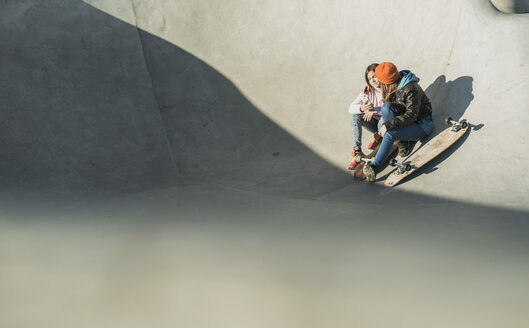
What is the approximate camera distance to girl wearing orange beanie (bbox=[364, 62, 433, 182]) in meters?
5.15

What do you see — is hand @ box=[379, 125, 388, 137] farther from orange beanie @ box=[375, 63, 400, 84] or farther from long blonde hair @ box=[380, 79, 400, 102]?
orange beanie @ box=[375, 63, 400, 84]

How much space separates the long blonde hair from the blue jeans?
118 mm

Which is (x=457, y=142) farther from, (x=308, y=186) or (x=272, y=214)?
(x=272, y=214)

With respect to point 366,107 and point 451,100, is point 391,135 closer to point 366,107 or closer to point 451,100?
point 366,107

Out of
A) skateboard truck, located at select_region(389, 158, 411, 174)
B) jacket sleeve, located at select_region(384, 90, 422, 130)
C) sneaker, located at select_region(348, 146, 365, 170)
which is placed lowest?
skateboard truck, located at select_region(389, 158, 411, 174)

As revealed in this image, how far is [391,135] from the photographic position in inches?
207

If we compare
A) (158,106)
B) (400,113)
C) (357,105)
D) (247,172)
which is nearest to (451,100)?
(400,113)

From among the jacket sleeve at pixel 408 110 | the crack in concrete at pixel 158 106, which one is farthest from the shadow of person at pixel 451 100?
the crack in concrete at pixel 158 106

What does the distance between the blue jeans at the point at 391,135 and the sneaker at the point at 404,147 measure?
0.13 meters

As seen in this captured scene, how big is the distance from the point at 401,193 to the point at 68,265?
342 centimetres

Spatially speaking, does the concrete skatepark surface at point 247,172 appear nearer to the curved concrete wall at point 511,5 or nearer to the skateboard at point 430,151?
the skateboard at point 430,151

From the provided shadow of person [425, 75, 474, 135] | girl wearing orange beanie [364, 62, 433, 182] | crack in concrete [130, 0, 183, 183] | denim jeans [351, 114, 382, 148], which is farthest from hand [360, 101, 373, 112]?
crack in concrete [130, 0, 183, 183]

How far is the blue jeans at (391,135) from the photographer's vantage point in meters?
5.28

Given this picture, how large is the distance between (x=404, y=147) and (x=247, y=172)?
2054 millimetres
